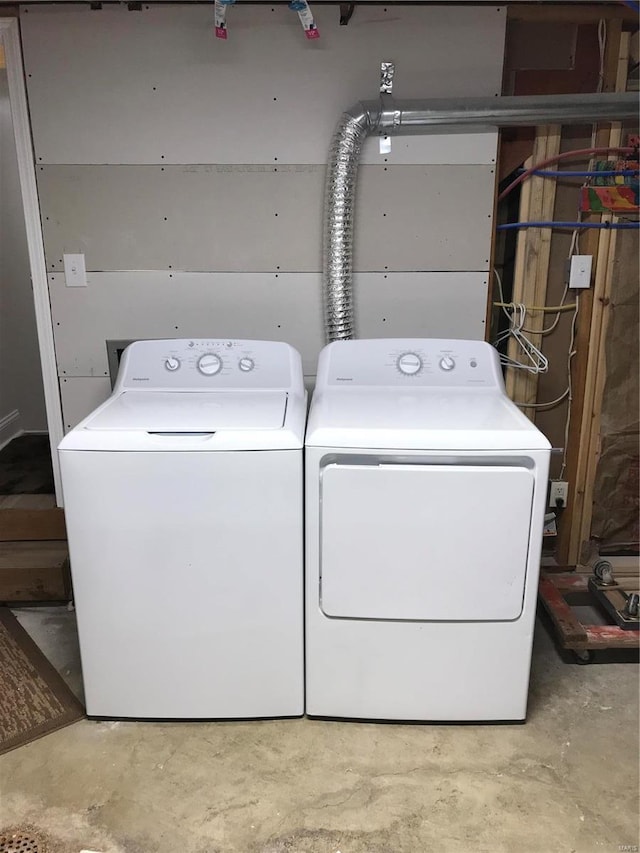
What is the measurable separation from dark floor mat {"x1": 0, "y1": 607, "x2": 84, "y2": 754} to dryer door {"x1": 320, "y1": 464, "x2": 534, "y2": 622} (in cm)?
87

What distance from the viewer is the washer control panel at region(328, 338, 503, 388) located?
2031mm

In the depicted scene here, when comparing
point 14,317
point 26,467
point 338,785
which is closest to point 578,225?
point 338,785

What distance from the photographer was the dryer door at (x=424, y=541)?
158cm

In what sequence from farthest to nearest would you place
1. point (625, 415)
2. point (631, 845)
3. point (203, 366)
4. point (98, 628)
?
point (625, 415)
point (203, 366)
point (98, 628)
point (631, 845)

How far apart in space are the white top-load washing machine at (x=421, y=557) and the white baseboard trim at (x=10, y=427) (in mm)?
2555

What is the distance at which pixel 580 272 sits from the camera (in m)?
2.32

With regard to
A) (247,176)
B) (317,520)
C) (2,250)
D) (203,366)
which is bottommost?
(317,520)

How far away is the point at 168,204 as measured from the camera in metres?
2.22

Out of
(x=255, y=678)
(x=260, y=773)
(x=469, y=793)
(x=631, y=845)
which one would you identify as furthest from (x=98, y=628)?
(x=631, y=845)

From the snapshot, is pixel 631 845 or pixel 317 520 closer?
pixel 631 845

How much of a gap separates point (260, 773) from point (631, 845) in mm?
886

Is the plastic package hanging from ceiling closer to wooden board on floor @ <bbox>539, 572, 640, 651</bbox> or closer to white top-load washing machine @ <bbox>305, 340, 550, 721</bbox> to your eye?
white top-load washing machine @ <bbox>305, 340, 550, 721</bbox>

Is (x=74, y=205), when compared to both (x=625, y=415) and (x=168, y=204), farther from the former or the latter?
(x=625, y=415)

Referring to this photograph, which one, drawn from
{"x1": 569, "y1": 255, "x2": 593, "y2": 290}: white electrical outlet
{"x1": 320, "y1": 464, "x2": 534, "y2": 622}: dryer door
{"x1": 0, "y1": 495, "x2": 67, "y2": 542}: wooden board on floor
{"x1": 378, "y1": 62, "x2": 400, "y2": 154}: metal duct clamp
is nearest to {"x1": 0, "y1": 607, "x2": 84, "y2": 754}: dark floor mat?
{"x1": 0, "y1": 495, "x2": 67, "y2": 542}: wooden board on floor
